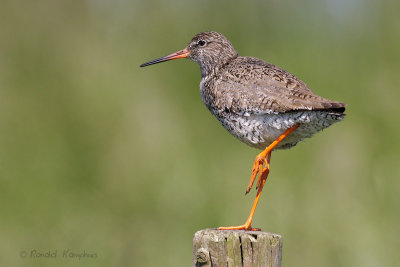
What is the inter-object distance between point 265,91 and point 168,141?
6.84 feet

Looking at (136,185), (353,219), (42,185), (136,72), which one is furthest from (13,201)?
(353,219)

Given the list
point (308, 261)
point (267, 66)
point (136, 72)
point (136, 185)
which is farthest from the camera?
point (136, 72)

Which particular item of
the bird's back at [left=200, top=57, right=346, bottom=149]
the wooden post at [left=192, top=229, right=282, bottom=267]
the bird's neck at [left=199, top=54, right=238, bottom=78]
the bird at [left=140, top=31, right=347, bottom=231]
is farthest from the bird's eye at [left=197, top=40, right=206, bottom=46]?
the wooden post at [left=192, top=229, right=282, bottom=267]

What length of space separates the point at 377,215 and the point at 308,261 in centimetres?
81

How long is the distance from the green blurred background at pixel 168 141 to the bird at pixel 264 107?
3.70 ft

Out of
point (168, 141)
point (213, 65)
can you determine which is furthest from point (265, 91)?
point (168, 141)

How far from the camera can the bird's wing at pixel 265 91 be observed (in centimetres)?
506

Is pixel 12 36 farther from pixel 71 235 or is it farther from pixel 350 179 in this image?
pixel 350 179

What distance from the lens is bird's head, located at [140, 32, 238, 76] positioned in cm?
636

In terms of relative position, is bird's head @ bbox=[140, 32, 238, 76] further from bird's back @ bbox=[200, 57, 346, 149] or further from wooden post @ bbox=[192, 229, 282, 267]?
wooden post @ bbox=[192, 229, 282, 267]

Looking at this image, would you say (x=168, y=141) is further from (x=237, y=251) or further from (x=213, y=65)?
(x=237, y=251)

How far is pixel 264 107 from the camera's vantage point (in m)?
5.21

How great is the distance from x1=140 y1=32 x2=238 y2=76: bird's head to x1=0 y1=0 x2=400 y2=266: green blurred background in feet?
2.64

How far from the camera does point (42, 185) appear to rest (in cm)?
689
